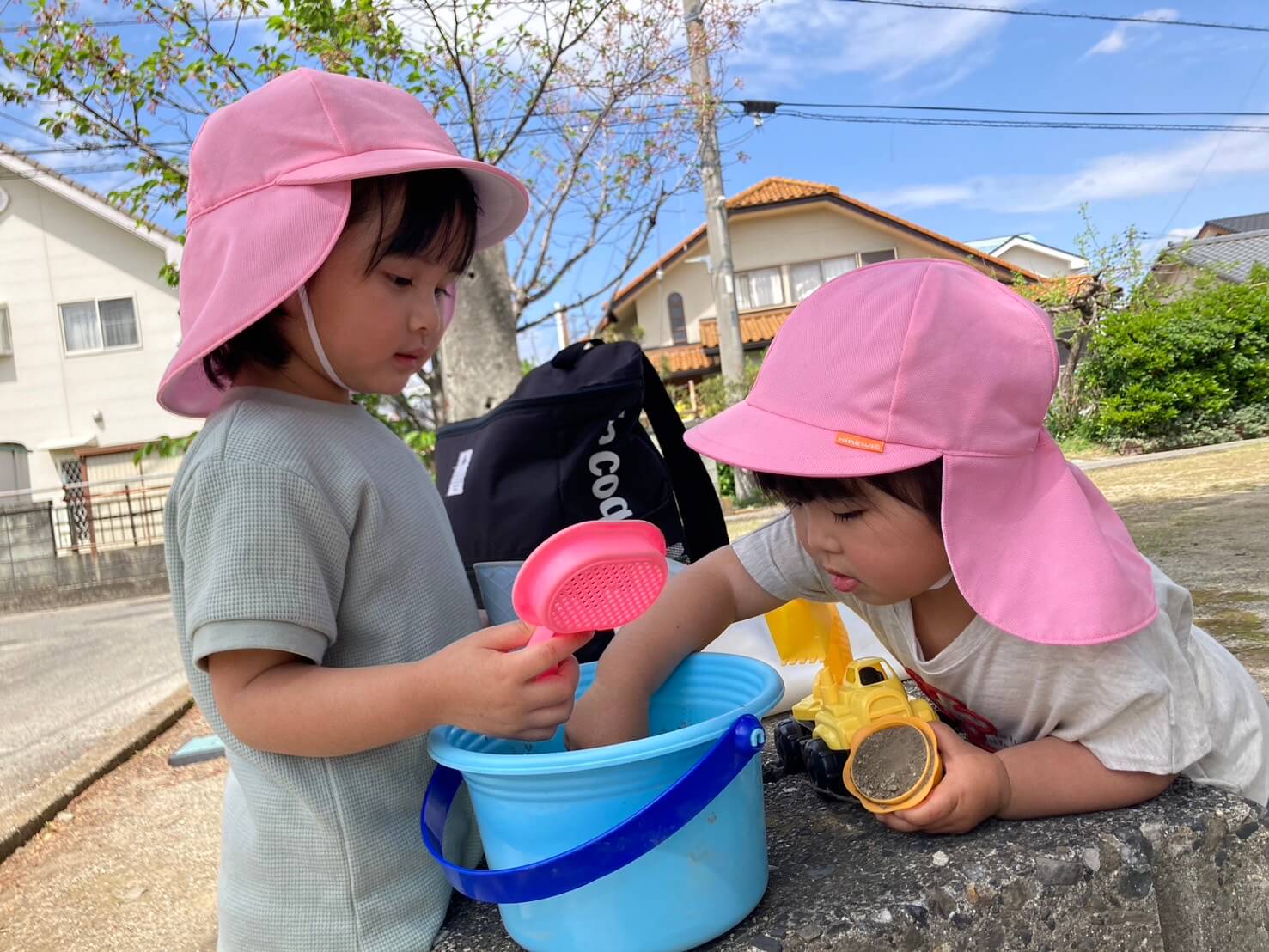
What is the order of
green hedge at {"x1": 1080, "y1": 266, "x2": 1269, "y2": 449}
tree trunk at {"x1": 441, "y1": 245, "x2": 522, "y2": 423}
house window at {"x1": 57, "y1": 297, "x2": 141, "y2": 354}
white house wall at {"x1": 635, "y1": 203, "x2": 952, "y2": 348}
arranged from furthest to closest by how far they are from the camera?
white house wall at {"x1": 635, "y1": 203, "x2": 952, "y2": 348}, house window at {"x1": 57, "y1": 297, "x2": 141, "y2": 354}, green hedge at {"x1": 1080, "y1": 266, "x2": 1269, "y2": 449}, tree trunk at {"x1": 441, "y1": 245, "x2": 522, "y2": 423}

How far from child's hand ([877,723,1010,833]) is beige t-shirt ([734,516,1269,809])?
0.11 meters

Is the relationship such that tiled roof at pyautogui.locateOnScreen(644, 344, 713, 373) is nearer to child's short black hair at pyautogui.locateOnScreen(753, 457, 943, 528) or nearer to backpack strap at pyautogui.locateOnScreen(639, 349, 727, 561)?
backpack strap at pyautogui.locateOnScreen(639, 349, 727, 561)

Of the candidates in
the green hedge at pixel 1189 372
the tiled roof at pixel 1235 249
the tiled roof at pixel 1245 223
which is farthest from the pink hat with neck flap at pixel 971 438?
the tiled roof at pixel 1245 223

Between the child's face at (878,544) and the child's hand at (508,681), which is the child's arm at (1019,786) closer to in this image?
the child's face at (878,544)

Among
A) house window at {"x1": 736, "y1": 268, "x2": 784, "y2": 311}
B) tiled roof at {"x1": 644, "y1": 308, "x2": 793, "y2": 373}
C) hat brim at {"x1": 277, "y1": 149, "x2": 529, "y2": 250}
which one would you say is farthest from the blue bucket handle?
house window at {"x1": 736, "y1": 268, "x2": 784, "y2": 311}

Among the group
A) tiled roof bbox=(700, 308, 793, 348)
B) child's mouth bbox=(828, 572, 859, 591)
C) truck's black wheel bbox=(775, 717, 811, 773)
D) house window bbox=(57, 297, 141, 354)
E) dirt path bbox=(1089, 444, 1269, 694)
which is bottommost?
dirt path bbox=(1089, 444, 1269, 694)

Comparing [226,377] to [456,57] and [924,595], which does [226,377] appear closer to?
[924,595]

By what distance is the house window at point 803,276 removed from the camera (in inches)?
904

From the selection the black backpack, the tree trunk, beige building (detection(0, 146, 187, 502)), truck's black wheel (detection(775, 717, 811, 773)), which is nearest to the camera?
truck's black wheel (detection(775, 717, 811, 773))

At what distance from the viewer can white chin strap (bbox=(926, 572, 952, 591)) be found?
1318 mm

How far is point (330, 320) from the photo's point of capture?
1.24 metres

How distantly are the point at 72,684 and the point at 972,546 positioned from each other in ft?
20.4

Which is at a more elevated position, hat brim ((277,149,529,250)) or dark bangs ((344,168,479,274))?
hat brim ((277,149,529,250))

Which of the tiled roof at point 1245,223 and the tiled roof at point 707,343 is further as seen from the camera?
the tiled roof at point 1245,223
